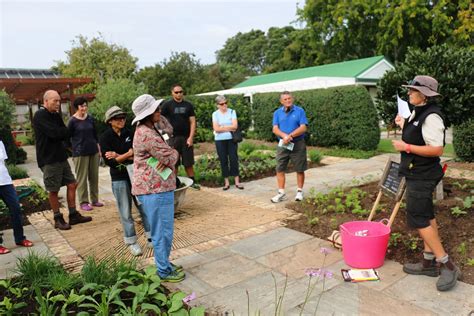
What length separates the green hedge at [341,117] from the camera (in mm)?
10453

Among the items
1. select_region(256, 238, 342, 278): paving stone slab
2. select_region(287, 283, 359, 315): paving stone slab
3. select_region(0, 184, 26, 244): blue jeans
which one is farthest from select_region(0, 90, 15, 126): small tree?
select_region(287, 283, 359, 315): paving stone slab

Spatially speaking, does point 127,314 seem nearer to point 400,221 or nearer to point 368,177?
point 400,221

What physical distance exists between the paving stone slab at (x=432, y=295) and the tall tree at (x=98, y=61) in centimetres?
2918

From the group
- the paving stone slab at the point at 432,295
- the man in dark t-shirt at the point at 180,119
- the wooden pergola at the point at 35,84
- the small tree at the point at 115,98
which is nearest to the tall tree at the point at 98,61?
the wooden pergola at the point at 35,84

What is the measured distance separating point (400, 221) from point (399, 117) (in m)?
1.55

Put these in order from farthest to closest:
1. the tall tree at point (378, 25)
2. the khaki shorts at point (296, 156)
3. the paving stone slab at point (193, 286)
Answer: the tall tree at point (378, 25) < the khaki shorts at point (296, 156) < the paving stone slab at point (193, 286)

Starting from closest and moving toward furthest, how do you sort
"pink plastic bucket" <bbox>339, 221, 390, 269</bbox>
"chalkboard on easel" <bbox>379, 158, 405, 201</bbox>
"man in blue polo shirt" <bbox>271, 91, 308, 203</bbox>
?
1. "pink plastic bucket" <bbox>339, 221, 390, 269</bbox>
2. "chalkboard on easel" <bbox>379, 158, 405, 201</bbox>
3. "man in blue polo shirt" <bbox>271, 91, 308, 203</bbox>

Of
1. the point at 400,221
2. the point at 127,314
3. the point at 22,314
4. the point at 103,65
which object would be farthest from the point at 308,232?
the point at 103,65

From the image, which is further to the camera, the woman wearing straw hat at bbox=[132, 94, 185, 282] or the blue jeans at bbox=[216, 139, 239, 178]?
the blue jeans at bbox=[216, 139, 239, 178]

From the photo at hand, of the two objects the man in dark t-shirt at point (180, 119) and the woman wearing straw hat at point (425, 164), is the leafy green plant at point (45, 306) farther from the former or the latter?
the man in dark t-shirt at point (180, 119)

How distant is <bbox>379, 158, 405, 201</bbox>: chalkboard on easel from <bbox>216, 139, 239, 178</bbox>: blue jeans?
10.3ft

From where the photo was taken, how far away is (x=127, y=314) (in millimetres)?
2479

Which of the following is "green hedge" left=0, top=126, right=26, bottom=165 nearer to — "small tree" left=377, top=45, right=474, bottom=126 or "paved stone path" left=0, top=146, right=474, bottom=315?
"paved stone path" left=0, top=146, right=474, bottom=315

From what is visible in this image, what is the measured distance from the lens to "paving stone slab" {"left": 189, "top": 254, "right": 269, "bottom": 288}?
11.0ft
